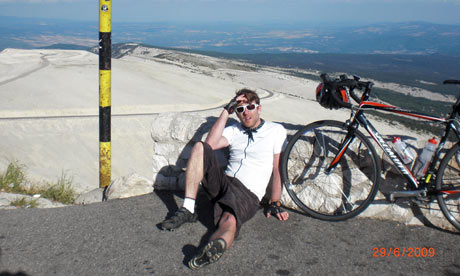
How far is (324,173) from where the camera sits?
4348 millimetres

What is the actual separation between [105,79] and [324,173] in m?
2.76

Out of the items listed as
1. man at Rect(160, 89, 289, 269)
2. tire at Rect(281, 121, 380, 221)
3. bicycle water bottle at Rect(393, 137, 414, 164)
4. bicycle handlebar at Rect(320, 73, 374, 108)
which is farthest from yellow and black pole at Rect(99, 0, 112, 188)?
bicycle water bottle at Rect(393, 137, 414, 164)

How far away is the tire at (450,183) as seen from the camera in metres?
3.73

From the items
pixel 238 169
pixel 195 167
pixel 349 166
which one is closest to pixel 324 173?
pixel 349 166

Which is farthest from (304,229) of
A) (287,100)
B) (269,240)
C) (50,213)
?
(287,100)

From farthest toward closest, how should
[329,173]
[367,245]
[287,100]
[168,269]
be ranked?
[287,100]
[329,173]
[367,245]
[168,269]

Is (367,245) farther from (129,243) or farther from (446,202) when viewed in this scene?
(129,243)

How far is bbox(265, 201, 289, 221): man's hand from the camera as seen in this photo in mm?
4191

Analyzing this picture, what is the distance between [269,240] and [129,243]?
49.1 inches

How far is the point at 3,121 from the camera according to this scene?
13172 millimetres
